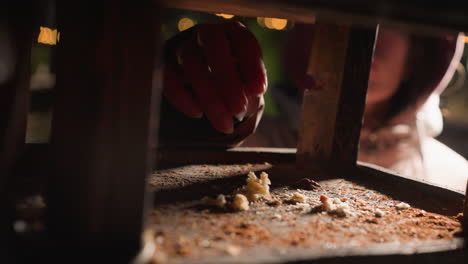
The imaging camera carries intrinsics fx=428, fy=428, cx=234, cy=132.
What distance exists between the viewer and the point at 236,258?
19.3 inches

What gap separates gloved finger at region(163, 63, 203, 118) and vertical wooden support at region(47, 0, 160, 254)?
686 mm

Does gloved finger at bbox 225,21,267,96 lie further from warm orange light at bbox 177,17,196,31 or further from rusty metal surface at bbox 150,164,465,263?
warm orange light at bbox 177,17,196,31

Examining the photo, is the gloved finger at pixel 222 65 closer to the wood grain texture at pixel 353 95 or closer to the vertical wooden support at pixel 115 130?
the wood grain texture at pixel 353 95

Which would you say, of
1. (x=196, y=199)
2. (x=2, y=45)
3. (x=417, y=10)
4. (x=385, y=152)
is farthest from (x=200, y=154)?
(x=385, y=152)

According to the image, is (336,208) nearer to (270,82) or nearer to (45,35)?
(45,35)

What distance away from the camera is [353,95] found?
1.15 m

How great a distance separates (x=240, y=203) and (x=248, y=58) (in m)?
0.51

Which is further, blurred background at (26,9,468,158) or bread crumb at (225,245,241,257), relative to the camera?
blurred background at (26,9,468,158)

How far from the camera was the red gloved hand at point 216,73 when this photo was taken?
112 centimetres

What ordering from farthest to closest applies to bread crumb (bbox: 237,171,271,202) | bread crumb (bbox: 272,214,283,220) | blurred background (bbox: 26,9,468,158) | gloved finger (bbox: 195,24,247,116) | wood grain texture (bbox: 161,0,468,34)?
1. blurred background (bbox: 26,9,468,158)
2. gloved finger (bbox: 195,24,247,116)
3. bread crumb (bbox: 237,171,271,202)
4. bread crumb (bbox: 272,214,283,220)
5. wood grain texture (bbox: 161,0,468,34)

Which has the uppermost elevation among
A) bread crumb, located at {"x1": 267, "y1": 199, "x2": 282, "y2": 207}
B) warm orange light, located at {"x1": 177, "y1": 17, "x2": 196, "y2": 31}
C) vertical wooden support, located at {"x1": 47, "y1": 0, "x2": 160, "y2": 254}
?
warm orange light, located at {"x1": 177, "y1": 17, "x2": 196, "y2": 31}

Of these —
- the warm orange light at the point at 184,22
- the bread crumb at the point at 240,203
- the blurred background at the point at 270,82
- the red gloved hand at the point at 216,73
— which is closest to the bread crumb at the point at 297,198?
the bread crumb at the point at 240,203

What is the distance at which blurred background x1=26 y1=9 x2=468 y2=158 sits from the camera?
293 cm

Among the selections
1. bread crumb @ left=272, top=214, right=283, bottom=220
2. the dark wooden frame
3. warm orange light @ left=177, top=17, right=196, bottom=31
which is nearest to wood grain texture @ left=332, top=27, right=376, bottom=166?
bread crumb @ left=272, top=214, right=283, bottom=220
